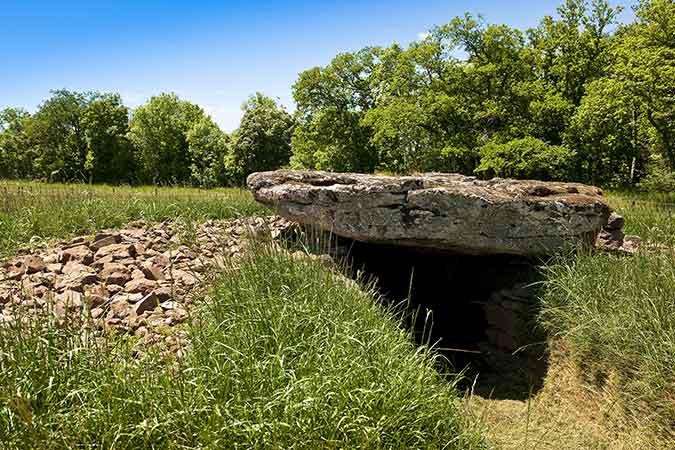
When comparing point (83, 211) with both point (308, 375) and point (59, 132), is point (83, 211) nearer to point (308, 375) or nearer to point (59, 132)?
point (308, 375)

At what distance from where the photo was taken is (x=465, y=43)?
20.0m

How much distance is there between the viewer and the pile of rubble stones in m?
3.84

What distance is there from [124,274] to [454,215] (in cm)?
392

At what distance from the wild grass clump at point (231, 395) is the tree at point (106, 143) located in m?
35.9

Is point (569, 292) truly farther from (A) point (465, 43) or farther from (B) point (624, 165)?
(B) point (624, 165)

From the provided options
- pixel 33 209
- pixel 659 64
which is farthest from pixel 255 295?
pixel 659 64

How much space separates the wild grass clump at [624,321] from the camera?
12.0 ft

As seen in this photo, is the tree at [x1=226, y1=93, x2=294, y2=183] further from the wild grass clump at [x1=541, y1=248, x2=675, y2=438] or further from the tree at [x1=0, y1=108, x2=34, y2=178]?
the wild grass clump at [x1=541, y1=248, x2=675, y2=438]

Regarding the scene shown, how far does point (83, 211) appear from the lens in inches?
273

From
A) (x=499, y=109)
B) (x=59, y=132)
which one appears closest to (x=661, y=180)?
(x=499, y=109)

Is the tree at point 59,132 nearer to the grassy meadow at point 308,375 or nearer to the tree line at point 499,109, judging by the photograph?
the tree line at point 499,109

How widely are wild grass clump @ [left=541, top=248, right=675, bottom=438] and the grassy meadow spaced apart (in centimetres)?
1

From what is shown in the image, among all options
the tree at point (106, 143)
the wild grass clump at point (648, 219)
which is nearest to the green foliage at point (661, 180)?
the wild grass clump at point (648, 219)

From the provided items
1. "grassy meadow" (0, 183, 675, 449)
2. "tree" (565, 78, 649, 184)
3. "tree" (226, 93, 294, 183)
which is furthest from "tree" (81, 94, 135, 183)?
"grassy meadow" (0, 183, 675, 449)
